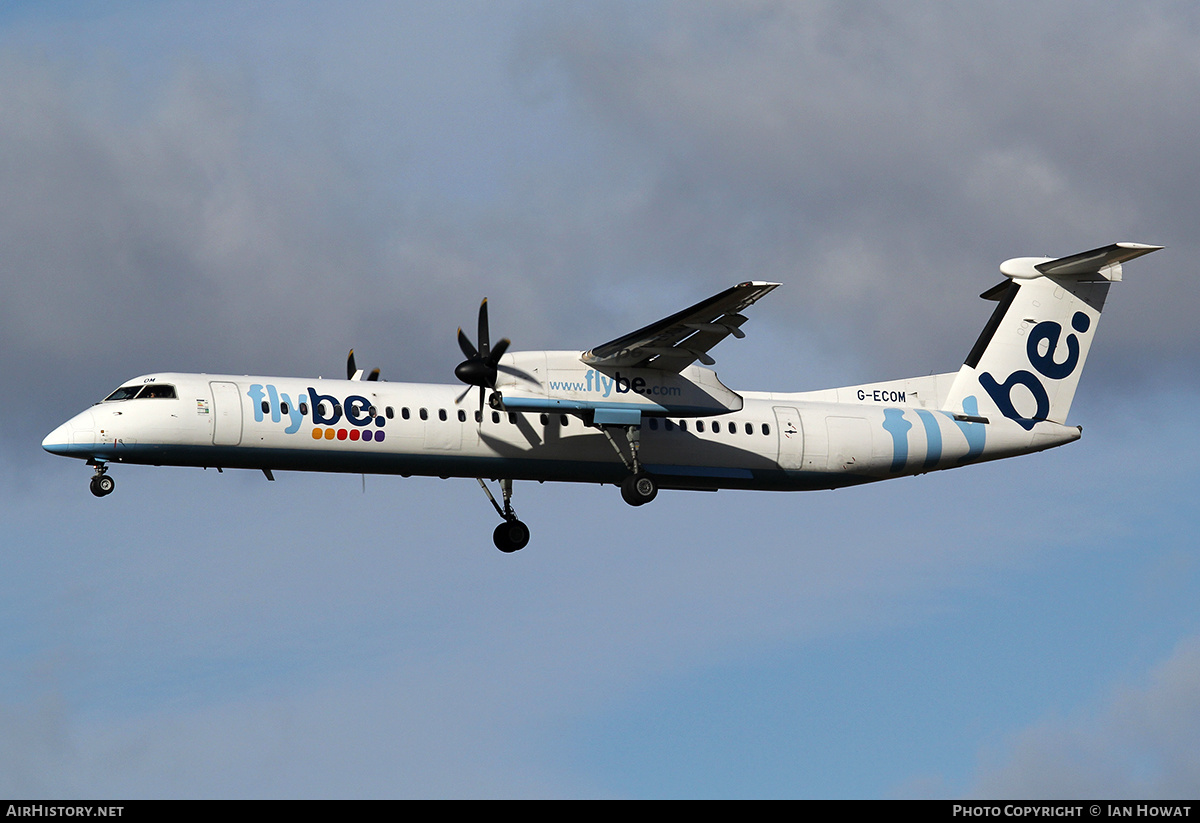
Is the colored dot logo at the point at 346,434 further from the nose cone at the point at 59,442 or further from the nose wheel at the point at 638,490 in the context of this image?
the nose wheel at the point at 638,490

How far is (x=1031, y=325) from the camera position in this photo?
98.4 ft

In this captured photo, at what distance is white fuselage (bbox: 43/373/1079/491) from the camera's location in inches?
982

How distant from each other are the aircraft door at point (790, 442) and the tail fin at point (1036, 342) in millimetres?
3509

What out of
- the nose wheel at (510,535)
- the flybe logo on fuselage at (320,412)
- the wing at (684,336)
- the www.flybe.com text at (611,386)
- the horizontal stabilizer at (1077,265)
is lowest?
the nose wheel at (510,535)

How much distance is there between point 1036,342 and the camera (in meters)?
29.9

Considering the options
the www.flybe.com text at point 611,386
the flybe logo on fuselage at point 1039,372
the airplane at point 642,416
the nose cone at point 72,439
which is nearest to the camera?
the nose cone at point 72,439

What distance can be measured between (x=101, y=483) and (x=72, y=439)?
0.90 m

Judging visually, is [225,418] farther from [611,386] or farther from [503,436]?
[611,386]

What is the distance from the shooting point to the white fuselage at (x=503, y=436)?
25.0 m

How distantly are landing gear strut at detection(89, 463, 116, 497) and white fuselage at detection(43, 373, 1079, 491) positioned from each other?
6.7 inches

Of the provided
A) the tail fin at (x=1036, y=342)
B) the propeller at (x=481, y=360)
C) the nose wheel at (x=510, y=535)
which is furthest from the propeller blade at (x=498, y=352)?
the tail fin at (x=1036, y=342)
